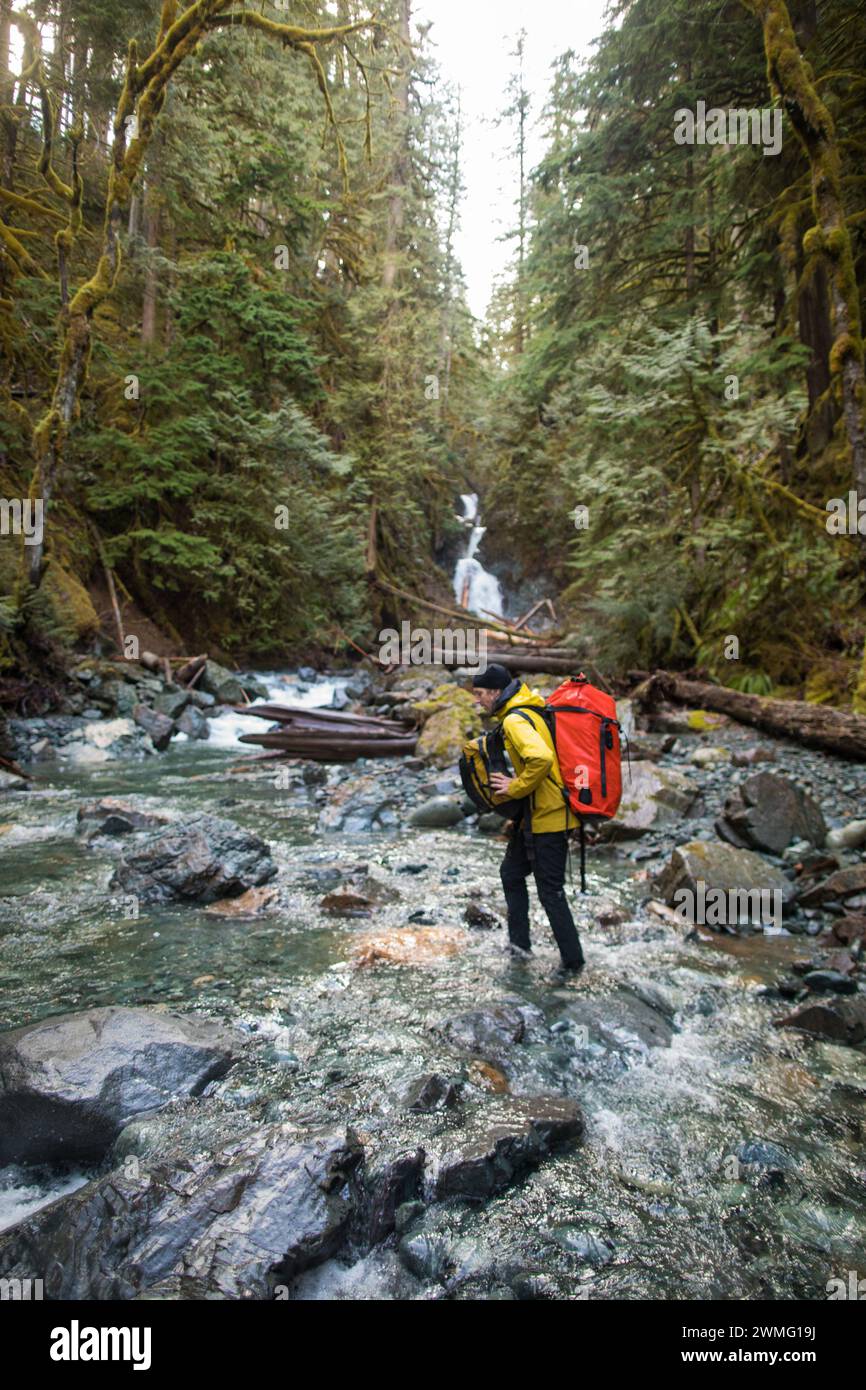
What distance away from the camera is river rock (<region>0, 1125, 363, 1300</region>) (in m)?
2.11

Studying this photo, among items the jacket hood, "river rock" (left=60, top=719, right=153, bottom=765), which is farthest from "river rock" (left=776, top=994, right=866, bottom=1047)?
"river rock" (left=60, top=719, right=153, bottom=765)

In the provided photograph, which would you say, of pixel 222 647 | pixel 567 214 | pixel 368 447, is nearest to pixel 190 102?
pixel 567 214

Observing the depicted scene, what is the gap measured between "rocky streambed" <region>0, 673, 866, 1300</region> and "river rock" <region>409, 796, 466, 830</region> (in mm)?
1795

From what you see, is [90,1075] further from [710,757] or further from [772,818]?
[710,757]

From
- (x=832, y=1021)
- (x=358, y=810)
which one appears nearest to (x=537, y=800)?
(x=832, y=1021)

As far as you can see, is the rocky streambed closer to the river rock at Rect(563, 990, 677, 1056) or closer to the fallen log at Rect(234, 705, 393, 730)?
the river rock at Rect(563, 990, 677, 1056)

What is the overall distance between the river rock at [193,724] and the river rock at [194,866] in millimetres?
7716

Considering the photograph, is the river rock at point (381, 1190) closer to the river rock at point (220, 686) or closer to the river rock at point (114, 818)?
the river rock at point (114, 818)

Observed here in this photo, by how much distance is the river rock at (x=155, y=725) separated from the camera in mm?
12906

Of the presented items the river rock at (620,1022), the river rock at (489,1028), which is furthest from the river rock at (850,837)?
the river rock at (489,1028)

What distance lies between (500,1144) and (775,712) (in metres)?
9.50

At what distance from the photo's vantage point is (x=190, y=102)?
14914 mm

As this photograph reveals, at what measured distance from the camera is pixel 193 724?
46.0 feet

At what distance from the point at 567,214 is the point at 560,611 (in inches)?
711
